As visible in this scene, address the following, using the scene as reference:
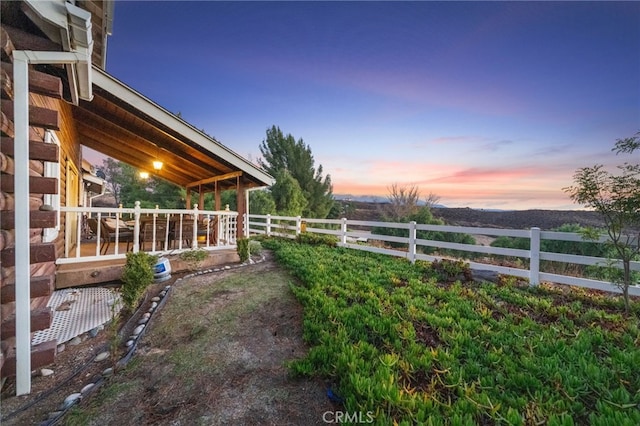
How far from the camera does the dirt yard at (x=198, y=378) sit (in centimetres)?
205

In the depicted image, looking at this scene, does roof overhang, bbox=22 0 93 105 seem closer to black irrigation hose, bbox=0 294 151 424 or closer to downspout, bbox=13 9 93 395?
downspout, bbox=13 9 93 395

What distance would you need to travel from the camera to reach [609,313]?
353 cm

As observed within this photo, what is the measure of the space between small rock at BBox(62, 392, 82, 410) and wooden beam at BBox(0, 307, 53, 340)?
0.62 metres

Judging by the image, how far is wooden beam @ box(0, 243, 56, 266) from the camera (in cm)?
213

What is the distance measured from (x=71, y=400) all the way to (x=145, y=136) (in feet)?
16.3

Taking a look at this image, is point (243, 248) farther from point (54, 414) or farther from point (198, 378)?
point (54, 414)

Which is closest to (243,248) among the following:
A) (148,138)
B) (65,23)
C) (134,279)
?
(134,279)

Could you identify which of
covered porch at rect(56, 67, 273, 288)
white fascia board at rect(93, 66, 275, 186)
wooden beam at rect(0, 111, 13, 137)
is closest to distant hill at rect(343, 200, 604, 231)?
white fascia board at rect(93, 66, 275, 186)

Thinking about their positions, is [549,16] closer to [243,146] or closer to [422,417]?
[422,417]

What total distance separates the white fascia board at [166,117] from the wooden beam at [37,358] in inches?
144

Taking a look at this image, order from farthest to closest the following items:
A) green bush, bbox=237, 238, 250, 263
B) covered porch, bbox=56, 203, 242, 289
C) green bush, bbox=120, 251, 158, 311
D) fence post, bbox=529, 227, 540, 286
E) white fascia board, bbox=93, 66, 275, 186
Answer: green bush, bbox=237, 238, 250, 263 < fence post, bbox=529, 227, 540, 286 < covered porch, bbox=56, 203, 242, 289 < white fascia board, bbox=93, 66, 275, 186 < green bush, bbox=120, 251, 158, 311

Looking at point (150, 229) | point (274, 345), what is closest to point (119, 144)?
point (150, 229)

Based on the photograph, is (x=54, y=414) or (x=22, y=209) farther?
(x=22, y=209)

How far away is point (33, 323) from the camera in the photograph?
2303 millimetres
